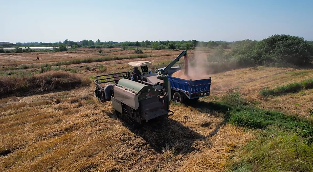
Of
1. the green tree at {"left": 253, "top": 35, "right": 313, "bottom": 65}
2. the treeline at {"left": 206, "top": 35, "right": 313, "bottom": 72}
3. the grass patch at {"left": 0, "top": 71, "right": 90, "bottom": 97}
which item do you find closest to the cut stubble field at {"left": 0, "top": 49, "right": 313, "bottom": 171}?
the grass patch at {"left": 0, "top": 71, "right": 90, "bottom": 97}

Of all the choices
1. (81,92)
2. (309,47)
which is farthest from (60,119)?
(309,47)

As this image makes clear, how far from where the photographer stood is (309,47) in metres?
21.4

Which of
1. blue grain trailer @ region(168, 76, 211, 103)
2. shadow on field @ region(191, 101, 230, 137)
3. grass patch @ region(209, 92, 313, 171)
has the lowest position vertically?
shadow on field @ region(191, 101, 230, 137)

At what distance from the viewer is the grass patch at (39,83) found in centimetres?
1364

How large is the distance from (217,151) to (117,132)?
3921 mm

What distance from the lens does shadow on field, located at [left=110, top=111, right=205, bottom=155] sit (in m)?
6.92

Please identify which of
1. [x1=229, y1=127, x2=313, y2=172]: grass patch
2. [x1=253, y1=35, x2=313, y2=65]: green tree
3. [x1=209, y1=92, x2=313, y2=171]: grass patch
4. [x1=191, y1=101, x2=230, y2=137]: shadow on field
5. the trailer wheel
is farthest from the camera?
[x1=253, y1=35, x2=313, y2=65]: green tree

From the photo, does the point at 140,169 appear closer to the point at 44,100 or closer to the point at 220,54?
the point at 44,100

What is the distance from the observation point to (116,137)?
7.66 meters

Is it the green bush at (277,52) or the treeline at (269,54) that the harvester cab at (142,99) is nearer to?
the treeline at (269,54)

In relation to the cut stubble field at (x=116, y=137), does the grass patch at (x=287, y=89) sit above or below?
above

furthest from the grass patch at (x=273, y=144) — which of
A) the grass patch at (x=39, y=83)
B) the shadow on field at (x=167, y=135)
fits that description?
the grass patch at (x=39, y=83)

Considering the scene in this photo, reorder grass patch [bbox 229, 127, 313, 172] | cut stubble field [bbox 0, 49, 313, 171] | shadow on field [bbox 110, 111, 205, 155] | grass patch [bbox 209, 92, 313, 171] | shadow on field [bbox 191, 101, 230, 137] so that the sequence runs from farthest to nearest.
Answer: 1. shadow on field [bbox 191, 101, 230, 137]
2. shadow on field [bbox 110, 111, 205, 155]
3. cut stubble field [bbox 0, 49, 313, 171]
4. grass patch [bbox 209, 92, 313, 171]
5. grass patch [bbox 229, 127, 313, 172]

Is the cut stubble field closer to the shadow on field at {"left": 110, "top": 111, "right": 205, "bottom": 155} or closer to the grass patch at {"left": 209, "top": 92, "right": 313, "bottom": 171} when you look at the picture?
the shadow on field at {"left": 110, "top": 111, "right": 205, "bottom": 155}
